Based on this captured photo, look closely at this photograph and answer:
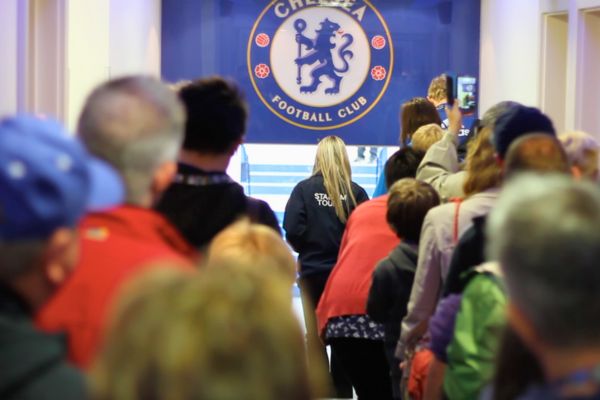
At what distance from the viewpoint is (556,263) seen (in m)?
1.56

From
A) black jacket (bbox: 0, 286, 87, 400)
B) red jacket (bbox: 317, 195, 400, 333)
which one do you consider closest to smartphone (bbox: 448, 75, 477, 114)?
red jacket (bbox: 317, 195, 400, 333)

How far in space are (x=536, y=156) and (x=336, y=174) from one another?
11.6 feet

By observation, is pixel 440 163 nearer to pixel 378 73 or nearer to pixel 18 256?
pixel 18 256

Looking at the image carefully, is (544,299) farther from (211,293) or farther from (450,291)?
(450,291)

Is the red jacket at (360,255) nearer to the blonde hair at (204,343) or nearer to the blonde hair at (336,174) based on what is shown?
the blonde hair at (336,174)

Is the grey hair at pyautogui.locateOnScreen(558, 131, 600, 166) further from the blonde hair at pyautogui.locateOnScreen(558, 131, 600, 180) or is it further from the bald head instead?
the bald head

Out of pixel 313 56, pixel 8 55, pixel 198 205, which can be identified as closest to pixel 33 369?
pixel 198 205

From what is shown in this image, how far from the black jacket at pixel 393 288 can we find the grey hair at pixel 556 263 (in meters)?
2.63

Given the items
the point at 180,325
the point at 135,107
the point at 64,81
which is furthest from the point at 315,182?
Answer: the point at 180,325

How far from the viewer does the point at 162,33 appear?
884 cm

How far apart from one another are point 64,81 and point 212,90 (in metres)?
3.22

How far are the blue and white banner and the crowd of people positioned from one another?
511cm

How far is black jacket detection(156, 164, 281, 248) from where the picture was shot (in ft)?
9.14

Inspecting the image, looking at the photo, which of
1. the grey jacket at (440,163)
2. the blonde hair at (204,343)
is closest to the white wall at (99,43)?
the grey jacket at (440,163)
